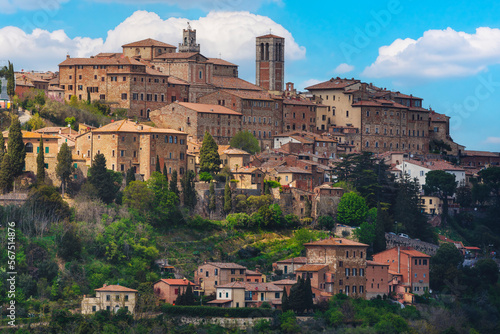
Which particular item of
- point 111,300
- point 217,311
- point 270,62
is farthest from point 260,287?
point 270,62

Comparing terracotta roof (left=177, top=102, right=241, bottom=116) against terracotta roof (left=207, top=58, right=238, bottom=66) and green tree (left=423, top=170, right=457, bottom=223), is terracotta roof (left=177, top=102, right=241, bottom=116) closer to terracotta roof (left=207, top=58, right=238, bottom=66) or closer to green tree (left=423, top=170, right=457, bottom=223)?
terracotta roof (left=207, top=58, right=238, bottom=66)

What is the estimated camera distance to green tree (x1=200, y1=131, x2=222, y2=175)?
82.3 m

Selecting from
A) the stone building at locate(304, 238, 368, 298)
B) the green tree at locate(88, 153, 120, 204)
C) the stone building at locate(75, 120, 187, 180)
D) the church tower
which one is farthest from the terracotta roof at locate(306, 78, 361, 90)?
the green tree at locate(88, 153, 120, 204)

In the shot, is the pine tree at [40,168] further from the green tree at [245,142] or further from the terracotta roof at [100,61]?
the terracotta roof at [100,61]

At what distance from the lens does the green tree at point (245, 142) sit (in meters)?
92.2

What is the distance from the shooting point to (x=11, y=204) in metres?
70.3

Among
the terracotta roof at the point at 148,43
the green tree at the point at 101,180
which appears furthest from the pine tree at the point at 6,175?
the terracotta roof at the point at 148,43

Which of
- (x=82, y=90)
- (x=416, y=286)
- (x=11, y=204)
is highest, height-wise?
(x=82, y=90)

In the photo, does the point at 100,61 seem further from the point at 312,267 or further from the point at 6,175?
the point at 312,267

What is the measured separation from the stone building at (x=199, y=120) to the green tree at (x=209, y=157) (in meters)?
6.82

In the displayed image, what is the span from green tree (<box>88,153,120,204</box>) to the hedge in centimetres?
1134

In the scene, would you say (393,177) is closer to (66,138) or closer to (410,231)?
(410,231)

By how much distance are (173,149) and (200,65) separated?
840 inches

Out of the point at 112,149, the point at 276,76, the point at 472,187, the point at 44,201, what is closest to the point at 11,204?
the point at 44,201
